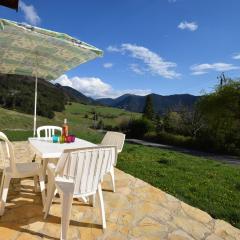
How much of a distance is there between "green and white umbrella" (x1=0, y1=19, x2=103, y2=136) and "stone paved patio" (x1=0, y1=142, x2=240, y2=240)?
2.42 meters

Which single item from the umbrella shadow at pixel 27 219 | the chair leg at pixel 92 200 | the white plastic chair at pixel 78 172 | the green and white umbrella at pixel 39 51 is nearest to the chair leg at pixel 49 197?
the umbrella shadow at pixel 27 219

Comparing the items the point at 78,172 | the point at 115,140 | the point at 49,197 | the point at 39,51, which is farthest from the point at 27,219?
the point at 39,51

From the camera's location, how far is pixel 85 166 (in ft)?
10.5

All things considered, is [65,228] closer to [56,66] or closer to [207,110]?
[56,66]

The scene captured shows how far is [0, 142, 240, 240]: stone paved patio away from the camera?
339 cm

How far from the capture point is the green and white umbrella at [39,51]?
4117 mm

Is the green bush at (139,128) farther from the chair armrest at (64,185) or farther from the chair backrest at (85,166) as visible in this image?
the chair armrest at (64,185)

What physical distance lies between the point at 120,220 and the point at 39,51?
356cm

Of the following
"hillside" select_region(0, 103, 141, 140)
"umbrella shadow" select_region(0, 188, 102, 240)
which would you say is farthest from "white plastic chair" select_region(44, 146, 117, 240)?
"hillside" select_region(0, 103, 141, 140)

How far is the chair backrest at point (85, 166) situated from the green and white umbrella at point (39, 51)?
1.94 m

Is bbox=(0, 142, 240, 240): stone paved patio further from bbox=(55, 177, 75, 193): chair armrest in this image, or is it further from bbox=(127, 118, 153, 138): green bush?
bbox=(127, 118, 153, 138): green bush

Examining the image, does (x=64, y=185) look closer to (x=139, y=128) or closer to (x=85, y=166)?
(x=85, y=166)

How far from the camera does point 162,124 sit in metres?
34.1

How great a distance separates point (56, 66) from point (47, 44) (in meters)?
1.94
